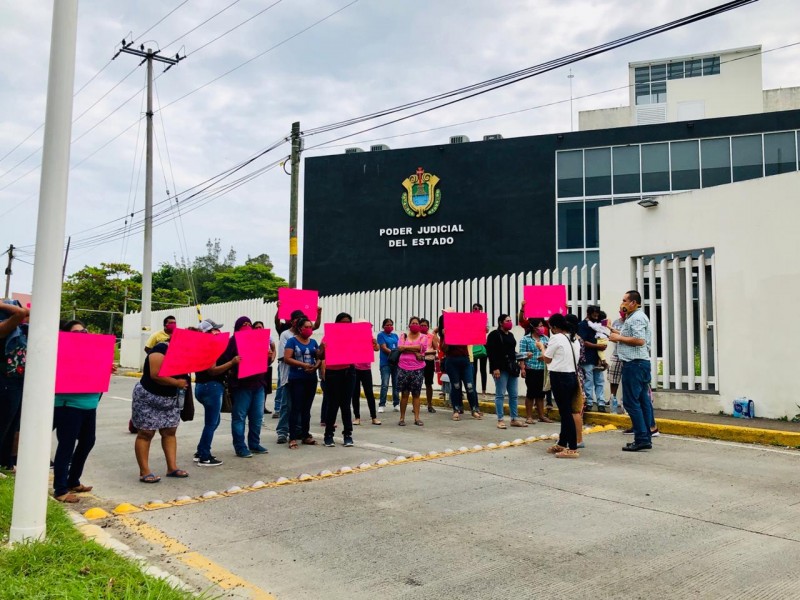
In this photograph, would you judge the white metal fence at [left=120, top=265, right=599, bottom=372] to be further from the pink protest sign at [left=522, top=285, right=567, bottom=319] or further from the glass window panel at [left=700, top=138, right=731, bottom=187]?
the glass window panel at [left=700, top=138, right=731, bottom=187]

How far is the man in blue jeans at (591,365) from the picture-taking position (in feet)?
34.3

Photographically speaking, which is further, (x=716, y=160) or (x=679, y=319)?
(x=716, y=160)

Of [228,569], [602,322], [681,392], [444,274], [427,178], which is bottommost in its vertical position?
[228,569]

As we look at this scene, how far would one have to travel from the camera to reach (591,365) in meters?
10.7

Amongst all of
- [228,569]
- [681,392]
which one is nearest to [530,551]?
[228,569]

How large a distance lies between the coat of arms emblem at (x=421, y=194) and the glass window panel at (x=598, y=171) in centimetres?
716

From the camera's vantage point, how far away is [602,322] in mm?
10797

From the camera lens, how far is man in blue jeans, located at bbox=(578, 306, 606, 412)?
10.5m

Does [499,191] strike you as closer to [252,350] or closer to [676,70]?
[676,70]

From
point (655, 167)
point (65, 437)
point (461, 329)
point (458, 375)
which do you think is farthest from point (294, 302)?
point (655, 167)

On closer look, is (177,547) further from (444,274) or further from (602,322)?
(444,274)

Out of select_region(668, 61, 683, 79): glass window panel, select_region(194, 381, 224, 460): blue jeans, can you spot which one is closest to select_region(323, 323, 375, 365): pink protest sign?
select_region(194, 381, 224, 460): blue jeans

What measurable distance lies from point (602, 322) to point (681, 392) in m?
1.85

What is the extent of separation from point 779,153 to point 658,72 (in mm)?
13626
